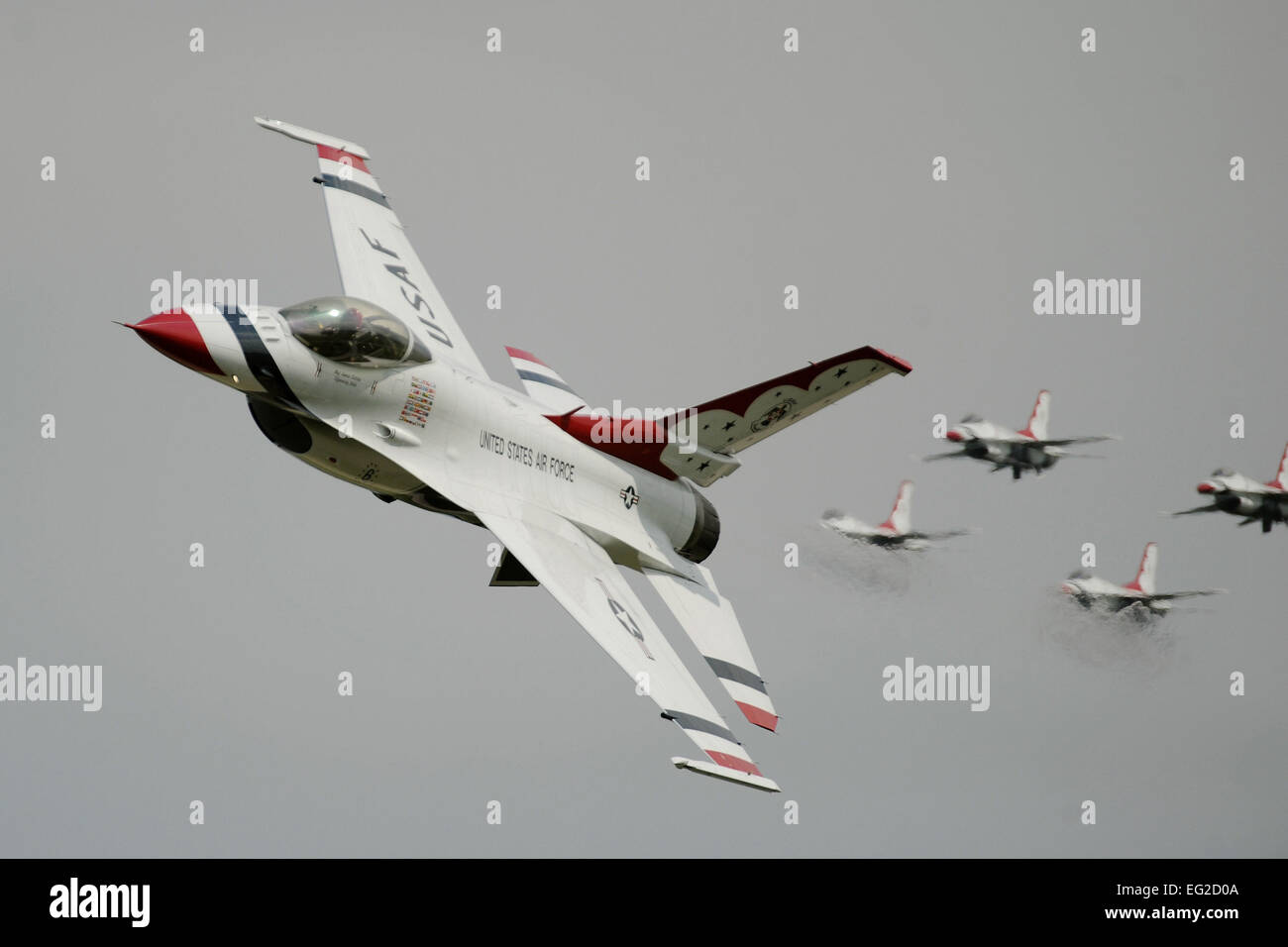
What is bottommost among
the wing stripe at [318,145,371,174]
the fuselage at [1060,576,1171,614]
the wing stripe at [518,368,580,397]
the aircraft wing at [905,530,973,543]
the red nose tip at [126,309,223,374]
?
the fuselage at [1060,576,1171,614]

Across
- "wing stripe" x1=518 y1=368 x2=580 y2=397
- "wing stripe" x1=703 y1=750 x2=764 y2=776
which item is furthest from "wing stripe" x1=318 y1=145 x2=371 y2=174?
"wing stripe" x1=703 y1=750 x2=764 y2=776

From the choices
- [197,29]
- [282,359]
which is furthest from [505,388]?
[197,29]

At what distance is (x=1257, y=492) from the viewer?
41.9 m

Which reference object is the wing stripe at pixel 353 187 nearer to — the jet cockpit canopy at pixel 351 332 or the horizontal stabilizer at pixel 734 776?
the jet cockpit canopy at pixel 351 332

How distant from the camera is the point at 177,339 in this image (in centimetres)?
2691

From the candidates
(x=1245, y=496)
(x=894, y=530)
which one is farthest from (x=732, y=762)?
(x=1245, y=496)

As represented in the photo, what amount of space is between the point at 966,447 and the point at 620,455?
12.6 meters

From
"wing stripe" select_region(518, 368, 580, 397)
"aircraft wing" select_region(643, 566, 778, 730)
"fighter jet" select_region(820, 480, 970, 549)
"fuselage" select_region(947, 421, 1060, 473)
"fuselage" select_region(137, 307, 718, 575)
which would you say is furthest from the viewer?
"fuselage" select_region(947, 421, 1060, 473)

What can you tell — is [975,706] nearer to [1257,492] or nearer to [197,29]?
[1257,492]

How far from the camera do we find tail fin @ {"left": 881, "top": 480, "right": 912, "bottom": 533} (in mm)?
38688

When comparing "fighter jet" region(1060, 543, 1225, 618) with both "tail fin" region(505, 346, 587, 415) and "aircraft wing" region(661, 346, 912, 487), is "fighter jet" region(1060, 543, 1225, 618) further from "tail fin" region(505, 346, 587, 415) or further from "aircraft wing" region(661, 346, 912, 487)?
"tail fin" region(505, 346, 587, 415)

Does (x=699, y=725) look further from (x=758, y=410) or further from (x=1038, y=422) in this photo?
(x=1038, y=422)

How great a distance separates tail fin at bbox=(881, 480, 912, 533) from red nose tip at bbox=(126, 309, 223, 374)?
→ 15.3 metres

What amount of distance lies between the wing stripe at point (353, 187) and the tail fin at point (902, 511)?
1066 centimetres
